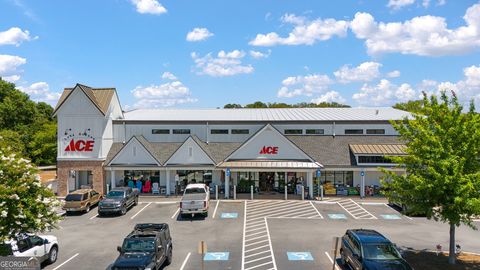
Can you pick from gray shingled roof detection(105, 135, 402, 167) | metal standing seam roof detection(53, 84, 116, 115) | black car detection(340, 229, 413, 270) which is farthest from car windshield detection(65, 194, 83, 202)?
black car detection(340, 229, 413, 270)

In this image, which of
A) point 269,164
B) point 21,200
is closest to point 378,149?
point 269,164

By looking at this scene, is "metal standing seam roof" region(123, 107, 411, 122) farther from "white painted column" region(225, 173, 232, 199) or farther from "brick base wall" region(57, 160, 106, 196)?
"white painted column" region(225, 173, 232, 199)

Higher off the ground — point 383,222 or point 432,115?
point 432,115

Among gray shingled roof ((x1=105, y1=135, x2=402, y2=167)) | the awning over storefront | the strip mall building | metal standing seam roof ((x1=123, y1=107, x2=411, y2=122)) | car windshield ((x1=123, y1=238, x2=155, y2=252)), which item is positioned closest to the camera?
car windshield ((x1=123, y1=238, x2=155, y2=252))

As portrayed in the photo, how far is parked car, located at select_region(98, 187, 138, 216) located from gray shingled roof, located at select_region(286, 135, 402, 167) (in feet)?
53.1

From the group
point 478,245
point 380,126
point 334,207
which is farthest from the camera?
point 380,126

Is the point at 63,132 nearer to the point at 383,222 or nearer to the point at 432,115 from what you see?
the point at 383,222

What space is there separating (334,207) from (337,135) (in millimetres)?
9877

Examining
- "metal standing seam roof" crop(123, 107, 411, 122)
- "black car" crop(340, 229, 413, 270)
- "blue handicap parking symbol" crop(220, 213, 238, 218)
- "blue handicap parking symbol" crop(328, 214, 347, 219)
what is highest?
"metal standing seam roof" crop(123, 107, 411, 122)

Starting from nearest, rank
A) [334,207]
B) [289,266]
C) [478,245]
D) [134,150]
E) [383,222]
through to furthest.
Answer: [289,266] → [478,245] → [383,222] → [334,207] → [134,150]

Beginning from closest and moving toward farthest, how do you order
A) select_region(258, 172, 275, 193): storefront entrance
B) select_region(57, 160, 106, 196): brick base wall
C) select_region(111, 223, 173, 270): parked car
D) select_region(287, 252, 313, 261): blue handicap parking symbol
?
select_region(111, 223, 173, 270): parked car
select_region(287, 252, 313, 261): blue handicap parking symbol
select_region(57, 160, 106, 196): brick base wall
select_region(258, 172, 275, 193): storefront entrance

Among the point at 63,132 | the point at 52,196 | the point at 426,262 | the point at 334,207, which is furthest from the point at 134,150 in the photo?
the point at 426,262

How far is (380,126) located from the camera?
39500mm

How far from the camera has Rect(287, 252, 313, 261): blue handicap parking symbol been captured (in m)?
19.2
